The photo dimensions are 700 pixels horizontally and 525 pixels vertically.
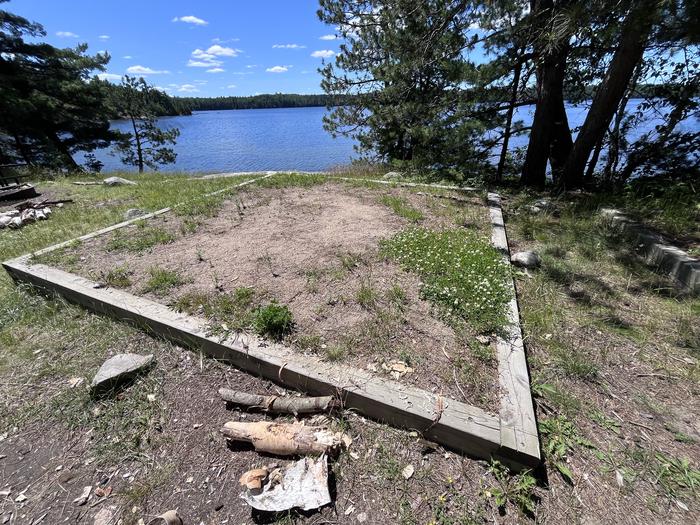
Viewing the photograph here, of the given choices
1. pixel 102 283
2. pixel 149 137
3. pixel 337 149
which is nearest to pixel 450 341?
pixel 102 283

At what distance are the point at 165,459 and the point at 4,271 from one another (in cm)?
361

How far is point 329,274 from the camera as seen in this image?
299 centimetres

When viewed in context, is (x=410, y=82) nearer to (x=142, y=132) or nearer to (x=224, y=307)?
(x=224, y=307)

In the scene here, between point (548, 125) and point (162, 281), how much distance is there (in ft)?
22.2

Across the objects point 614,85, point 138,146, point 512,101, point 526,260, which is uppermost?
point 614,85

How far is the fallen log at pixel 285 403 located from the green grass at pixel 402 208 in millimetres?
2949

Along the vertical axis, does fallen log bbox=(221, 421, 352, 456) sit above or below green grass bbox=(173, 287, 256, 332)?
below

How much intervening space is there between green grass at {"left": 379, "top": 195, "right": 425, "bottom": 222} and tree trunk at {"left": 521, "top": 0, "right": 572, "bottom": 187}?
9.89ft

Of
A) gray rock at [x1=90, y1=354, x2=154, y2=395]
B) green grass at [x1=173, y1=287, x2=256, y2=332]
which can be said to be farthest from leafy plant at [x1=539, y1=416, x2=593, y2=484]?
gray rock at [x1=90, y1=354, x2=154, y2=395]

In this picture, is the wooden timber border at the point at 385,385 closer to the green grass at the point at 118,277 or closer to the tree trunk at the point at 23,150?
the green grass at the point at 118,277

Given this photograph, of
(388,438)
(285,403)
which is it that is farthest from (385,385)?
(285,403)

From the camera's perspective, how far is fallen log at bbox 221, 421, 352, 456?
1.59 metres

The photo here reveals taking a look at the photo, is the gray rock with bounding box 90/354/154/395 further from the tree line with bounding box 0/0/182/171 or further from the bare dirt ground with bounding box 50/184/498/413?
the tree line with bounding box 0/0/182/171

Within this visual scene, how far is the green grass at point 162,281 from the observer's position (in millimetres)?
2848
